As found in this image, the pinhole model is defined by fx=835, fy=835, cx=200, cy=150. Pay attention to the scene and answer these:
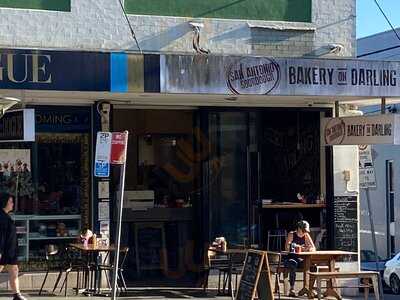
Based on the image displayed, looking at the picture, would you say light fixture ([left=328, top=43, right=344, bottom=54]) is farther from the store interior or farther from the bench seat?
the bench seat

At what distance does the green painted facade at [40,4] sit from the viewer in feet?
44.6

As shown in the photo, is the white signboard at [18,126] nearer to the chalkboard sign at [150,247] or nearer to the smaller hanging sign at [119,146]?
the smaller hanging sign at [119,146]

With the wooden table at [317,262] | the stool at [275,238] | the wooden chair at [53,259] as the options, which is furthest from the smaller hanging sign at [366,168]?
the wooden chair at [53,259]

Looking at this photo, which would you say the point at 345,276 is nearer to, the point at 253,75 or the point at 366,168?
the point at 366,168

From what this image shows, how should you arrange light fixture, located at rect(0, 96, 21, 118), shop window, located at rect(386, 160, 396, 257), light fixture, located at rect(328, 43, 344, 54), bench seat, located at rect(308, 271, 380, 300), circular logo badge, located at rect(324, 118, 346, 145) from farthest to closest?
1. shop window, located at rect(386, 160, 396, 257)
2. light fixture, located at rect(328, 43, 344, 54)
3. circular logo badge, located at rect(324, 118, 346, 145)
4. bench seat, located at rect(308, 271, 380, 300)
5. light fixture, located at rect(0, 96, 21, 118)

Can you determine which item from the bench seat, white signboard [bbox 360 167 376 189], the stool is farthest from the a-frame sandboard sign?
white signboard [bbox 360 167 376 189]

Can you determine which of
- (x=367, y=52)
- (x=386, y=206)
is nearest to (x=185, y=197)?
(x=386, y=206)

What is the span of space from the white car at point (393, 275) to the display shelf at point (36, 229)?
12.3 meters

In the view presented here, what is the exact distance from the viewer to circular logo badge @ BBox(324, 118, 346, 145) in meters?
14.9

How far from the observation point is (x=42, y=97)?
13.8 metres

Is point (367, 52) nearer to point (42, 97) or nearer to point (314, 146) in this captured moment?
point (314, 146)

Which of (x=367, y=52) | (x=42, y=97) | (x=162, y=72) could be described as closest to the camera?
(x=162, y=72)

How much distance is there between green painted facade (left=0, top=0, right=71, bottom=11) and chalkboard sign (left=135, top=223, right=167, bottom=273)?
4.44 metres

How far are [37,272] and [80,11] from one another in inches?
177
